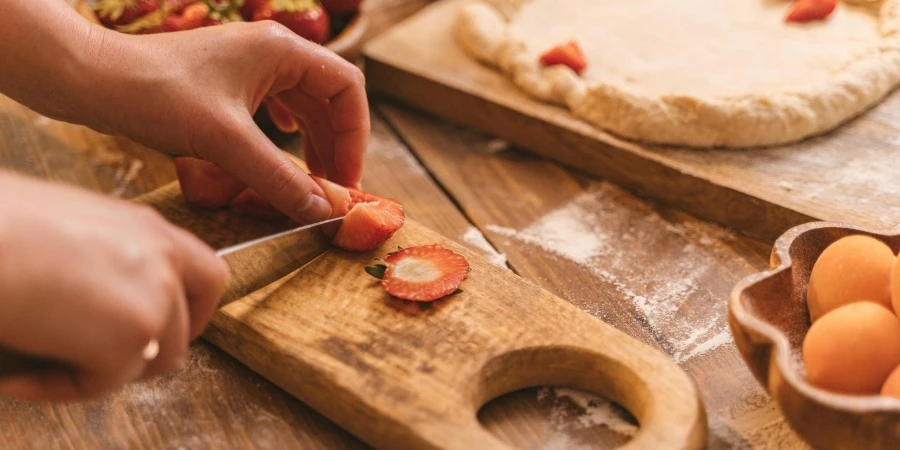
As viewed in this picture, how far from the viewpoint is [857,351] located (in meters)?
1.00

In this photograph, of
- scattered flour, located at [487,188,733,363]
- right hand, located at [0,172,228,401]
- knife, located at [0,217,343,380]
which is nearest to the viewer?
right hand, located at [0,172,228,401]

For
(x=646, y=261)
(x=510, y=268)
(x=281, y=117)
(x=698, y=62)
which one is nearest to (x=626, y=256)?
(x=646, y=261)

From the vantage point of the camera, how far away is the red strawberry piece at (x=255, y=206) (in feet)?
5.11

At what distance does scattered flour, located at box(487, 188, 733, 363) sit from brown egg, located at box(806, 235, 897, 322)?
0.87 ft

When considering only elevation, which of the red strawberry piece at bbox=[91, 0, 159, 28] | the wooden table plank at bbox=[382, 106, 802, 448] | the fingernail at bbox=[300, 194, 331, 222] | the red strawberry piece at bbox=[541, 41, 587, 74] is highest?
the red strawberry piece at bbox=[91, 0, 159, 28]

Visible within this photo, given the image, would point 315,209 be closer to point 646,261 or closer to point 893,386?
point 646,261

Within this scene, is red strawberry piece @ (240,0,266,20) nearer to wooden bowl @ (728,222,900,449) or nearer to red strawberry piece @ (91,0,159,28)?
red strawberry piece @ (91,0,159,28)

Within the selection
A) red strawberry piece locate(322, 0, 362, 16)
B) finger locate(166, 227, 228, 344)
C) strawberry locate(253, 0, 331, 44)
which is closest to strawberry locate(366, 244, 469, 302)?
finger locate(166, 227, 228, 344)

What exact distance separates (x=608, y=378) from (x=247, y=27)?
35.2 inches

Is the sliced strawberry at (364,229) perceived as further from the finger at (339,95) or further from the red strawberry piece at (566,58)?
the red strawberry piece at (566,58)

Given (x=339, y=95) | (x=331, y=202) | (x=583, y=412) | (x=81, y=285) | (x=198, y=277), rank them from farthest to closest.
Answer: (x=339, y=95), (x=331, y=202), (x=583, y=412), (x=198, y=277), (x=81, y=285)

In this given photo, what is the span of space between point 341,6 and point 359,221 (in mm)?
937

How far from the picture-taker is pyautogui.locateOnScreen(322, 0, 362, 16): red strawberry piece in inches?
83.2

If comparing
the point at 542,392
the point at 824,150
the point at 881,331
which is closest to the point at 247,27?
the point at 542,392
